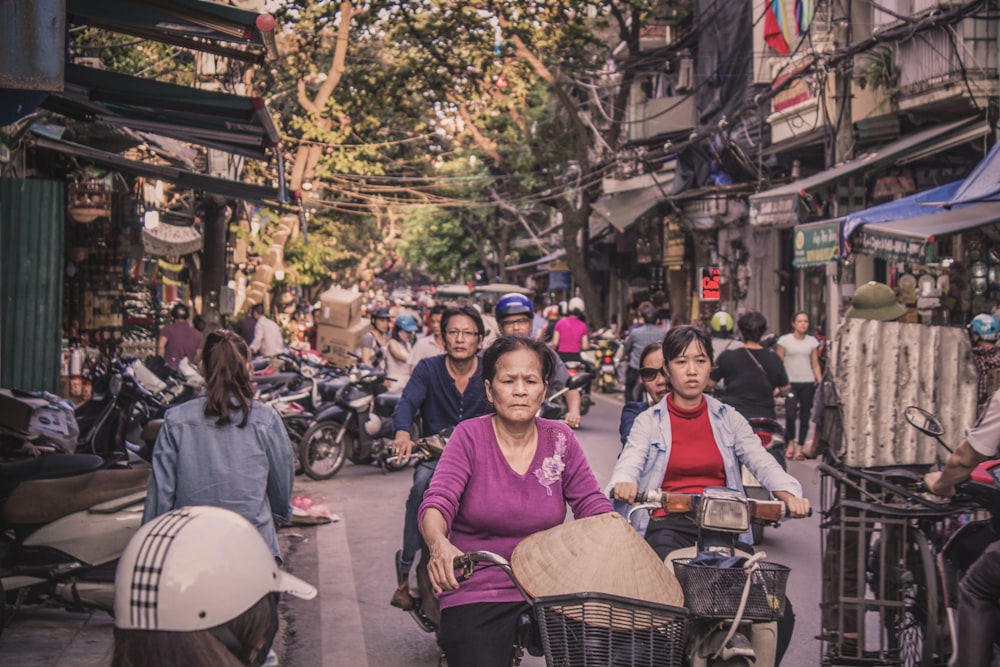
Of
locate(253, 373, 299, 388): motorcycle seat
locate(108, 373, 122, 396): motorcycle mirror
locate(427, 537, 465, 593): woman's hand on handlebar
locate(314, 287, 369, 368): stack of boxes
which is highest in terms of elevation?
locate(314, 287, 369, 368): stack of boxes

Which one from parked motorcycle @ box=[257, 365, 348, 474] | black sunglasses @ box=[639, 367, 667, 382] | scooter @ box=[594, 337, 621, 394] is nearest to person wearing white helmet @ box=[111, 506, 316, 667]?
black sunglasses @ box=[639, 367, 667, 382]

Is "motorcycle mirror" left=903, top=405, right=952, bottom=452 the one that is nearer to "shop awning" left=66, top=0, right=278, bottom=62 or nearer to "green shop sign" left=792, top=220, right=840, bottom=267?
"shop awning" left=66, top=0, right=278, bottom=62

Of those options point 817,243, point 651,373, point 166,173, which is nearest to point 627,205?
point 817,243

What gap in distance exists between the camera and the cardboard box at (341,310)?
21.2m

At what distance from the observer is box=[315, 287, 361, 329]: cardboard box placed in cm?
2119

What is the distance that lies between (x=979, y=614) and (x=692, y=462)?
3.92 ft

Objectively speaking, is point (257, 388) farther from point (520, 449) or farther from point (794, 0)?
Result: point (794, 0)

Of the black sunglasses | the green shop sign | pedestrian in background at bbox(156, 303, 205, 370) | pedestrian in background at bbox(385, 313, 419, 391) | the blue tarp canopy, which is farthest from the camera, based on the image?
the green shop sign

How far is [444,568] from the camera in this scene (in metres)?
3.29

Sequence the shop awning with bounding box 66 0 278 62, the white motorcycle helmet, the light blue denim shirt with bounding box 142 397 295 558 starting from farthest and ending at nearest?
the shop awning with bounding box 66 0 278 62 → the light blue denim shirt with bounding box 142 397 295 558 → the white motorcycle helmet

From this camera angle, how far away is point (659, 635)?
9.65 feet

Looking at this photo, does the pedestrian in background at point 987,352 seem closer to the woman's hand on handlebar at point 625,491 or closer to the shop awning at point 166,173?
the shop awning at point 166,173

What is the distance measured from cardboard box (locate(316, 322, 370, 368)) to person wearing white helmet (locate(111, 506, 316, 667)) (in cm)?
1820

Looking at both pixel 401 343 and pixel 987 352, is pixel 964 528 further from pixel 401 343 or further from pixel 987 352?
pixel 401 343
